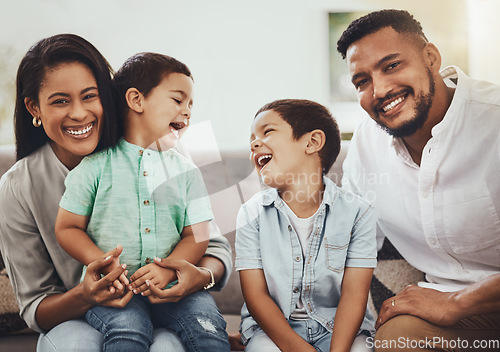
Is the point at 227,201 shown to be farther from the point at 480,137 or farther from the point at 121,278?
the point at 480,137

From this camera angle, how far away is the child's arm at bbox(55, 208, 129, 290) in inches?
37.1

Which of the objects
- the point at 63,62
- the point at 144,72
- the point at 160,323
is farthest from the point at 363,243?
the point at 63,62

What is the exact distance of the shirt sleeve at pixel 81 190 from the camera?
0.96 meters

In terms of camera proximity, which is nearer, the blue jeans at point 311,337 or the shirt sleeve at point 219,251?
the blue jeans at point 311,337

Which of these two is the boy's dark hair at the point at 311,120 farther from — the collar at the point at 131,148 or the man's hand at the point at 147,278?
the man's hand at the point at 147,278

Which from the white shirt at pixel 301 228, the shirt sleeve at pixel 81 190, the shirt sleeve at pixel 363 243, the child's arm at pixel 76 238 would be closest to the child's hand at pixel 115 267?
the child's arm at pixel 76 238

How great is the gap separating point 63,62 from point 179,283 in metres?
0.50

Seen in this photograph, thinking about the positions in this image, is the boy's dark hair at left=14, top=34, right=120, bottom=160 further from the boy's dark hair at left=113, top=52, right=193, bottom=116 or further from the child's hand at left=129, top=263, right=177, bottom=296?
the child's hand at left=129, top=263, right=177, bottom=296

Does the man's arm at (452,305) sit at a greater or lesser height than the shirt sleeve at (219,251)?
lesser

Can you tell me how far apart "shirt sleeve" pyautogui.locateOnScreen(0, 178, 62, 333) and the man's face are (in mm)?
753

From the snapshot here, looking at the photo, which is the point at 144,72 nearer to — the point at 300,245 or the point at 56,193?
the point at 56,193

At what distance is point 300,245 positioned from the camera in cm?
100

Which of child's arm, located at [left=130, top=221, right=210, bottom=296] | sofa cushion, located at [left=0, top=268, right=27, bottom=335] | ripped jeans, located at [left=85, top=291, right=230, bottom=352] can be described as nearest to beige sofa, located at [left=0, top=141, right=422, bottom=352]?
sofa cushion, located at [left=0, top=268, right=27, bottom=335]

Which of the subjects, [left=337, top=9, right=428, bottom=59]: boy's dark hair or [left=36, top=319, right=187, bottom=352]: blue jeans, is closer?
[left=36, top=319, right=187, bottom=352]: blue jeans
